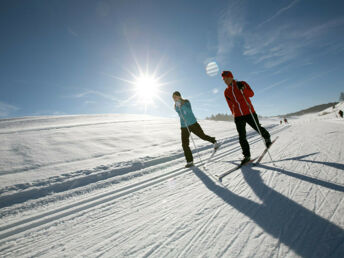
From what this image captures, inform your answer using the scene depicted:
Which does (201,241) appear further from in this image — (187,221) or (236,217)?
(236,217)

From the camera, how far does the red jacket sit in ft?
11.1

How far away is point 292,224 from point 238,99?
260 cm

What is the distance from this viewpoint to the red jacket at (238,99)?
3.37 meters

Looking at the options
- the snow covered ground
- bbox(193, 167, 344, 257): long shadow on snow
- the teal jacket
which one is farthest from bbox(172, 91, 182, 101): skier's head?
bbox(193, 167, 344, 257): long shadow on snow

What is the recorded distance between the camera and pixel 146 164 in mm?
4418

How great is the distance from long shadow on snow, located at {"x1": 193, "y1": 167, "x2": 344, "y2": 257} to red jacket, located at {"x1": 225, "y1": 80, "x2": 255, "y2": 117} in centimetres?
187

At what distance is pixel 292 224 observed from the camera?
4.03 feet

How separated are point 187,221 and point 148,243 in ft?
1.31

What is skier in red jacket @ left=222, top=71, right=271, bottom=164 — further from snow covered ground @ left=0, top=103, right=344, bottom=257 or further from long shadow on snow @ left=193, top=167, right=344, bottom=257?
long shadow on snow @ left=193, top=167, right=344, bottom=257

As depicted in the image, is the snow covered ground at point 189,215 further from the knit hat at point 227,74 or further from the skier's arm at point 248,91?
the knit hat at point 227,74

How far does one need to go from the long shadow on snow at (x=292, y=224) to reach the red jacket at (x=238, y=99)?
1869mm

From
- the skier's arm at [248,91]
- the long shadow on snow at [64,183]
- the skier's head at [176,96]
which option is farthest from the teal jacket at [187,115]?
the long shadow on snow at [64,183]

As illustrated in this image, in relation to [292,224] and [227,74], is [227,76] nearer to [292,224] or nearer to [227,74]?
[227,74]

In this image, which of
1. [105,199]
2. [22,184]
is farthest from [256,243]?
[22,184]
